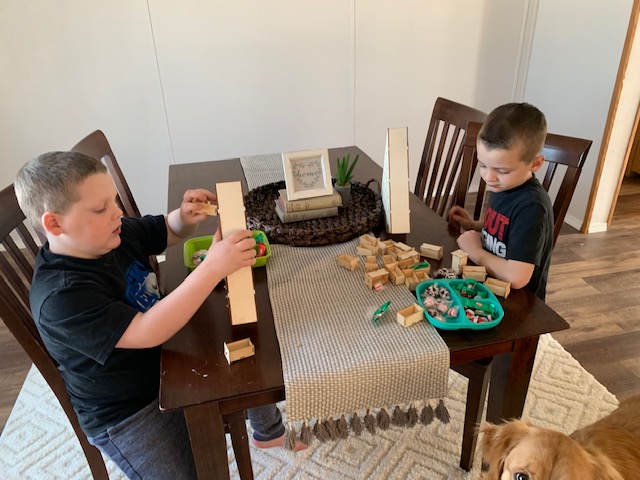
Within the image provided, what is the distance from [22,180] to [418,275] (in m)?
0.80

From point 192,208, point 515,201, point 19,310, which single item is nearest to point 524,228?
point 515,201

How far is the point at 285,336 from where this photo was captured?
861 millimetres

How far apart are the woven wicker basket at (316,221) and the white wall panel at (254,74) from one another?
145cm

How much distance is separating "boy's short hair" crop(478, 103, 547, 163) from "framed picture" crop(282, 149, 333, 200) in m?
0.42

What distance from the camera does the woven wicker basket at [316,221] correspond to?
3.82 ft

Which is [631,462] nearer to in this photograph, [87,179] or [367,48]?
[87,179]

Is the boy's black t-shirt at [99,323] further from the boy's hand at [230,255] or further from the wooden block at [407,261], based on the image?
the wooden block at [407,261]

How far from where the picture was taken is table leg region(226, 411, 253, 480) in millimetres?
1189

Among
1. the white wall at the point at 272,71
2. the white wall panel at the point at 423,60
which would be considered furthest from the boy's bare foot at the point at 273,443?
the white wall panel at the point at 423,60

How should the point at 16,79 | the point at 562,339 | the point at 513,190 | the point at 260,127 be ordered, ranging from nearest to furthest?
1. the point at 513,190
2. the point at 562,339
3. the point at 16,79
4. the point at 260,127

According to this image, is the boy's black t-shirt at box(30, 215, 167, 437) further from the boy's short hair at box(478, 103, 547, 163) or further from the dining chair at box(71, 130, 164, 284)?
the boy's short hair at box(478, 103, 547, 163)

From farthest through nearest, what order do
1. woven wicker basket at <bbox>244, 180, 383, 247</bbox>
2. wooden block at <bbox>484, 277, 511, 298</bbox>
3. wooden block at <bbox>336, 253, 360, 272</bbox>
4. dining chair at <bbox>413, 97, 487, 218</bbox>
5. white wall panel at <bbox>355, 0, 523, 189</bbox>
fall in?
white wall panel at <bbox>355, 0, 523, 189</bbox> < dining chair at <bbox>413, 97, 487, 218</bbox> < woven wicker basket at <bbox>244, 180, 383, 247</bbox> < wooden block at <bbox>336, 253, 360, 272</bbox> < wooden block at <bbox>484, 277, 511, 298</bbox>

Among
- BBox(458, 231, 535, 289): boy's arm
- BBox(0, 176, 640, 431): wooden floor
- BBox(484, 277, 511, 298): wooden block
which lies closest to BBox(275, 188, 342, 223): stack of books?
BBox(458, 231, 535, 289): boy's arm

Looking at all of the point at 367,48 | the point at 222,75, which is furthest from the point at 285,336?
the point at 367,48
